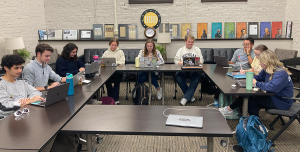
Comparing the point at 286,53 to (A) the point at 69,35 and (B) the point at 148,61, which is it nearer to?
(B) the point at 148,61

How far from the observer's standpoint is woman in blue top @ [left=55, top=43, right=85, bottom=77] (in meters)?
4.10

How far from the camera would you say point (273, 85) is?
2.93m

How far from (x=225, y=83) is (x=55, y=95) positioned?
2124 mm

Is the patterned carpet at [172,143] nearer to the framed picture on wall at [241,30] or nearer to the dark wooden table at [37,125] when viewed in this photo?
the dark wooden table at [37,125]

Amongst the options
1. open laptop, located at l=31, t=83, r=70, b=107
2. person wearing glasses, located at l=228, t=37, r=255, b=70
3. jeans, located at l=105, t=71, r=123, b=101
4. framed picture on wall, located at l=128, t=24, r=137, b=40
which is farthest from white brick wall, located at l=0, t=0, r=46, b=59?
person wearing glasses, located at l=228, t=37, r=255, b=70

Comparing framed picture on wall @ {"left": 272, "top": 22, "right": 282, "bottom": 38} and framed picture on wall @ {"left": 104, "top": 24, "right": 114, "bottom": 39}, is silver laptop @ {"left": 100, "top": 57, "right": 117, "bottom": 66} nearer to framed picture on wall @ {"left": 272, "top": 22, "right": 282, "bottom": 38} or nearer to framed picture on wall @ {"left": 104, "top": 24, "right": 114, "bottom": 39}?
framed picture on wall @ {"left": 104, "top": 24, "right": 114, "bottom": 39}

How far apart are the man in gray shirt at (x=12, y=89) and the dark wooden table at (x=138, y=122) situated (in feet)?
2.19

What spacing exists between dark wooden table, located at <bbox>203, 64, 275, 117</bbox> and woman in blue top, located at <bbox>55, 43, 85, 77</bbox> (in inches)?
85.4

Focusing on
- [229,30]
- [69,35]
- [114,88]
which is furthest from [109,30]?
[229,30]

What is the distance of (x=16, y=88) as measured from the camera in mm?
2715

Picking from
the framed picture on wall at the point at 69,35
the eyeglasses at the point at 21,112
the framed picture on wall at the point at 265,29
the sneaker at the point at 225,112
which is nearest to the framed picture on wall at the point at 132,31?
the framed picture on wall at the point at 69,35

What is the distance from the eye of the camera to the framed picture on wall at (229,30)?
6.87 m

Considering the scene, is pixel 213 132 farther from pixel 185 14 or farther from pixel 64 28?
pixel 64 28

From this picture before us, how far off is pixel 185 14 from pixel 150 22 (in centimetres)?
97
